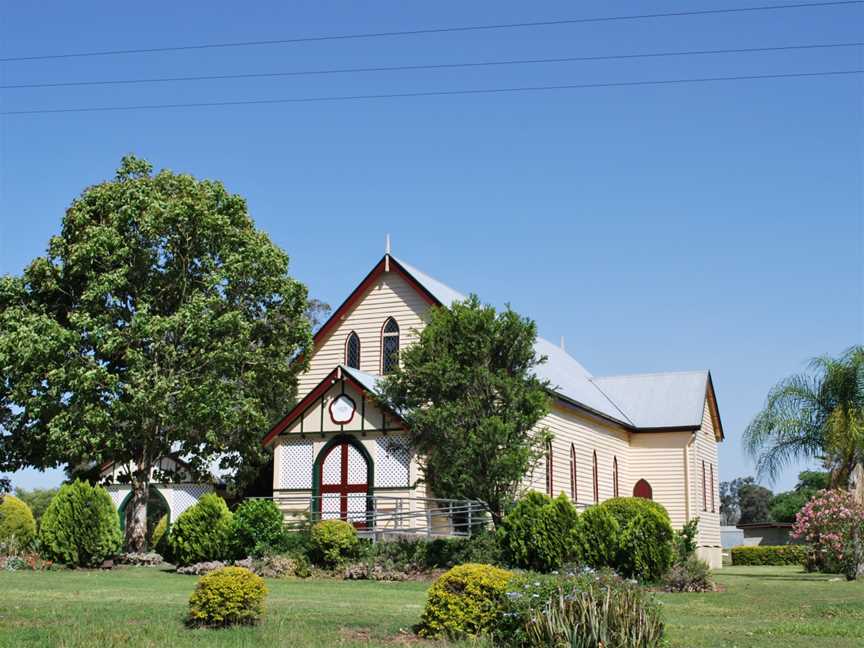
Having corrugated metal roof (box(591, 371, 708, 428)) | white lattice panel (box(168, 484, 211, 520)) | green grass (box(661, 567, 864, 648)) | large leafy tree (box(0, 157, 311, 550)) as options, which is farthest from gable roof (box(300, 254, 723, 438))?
green grass (box(661, 567, 864, 648))

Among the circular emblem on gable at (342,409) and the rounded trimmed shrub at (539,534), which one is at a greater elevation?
the circular emblem on gable at (342,409)

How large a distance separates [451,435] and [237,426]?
27.5 feet

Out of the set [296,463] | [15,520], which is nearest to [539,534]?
[296,463]

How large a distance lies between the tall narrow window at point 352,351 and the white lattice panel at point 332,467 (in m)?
5.89

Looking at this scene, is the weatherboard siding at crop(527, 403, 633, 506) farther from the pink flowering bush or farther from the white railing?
the pink flowering bush

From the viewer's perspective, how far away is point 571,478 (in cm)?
4059

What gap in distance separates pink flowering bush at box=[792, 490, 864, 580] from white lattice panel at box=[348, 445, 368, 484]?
1314 cm

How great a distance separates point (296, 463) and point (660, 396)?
23679 millimetres

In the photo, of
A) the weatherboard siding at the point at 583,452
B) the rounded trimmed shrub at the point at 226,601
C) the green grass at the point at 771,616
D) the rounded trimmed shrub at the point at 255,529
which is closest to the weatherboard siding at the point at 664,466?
the weatherboard siding at the point at 583,452

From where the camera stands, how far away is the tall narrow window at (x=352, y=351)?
37531mm

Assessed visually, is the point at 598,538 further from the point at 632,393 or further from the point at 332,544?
the point at 632,393

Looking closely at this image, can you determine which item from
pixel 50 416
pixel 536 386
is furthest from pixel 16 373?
pixel 536 386

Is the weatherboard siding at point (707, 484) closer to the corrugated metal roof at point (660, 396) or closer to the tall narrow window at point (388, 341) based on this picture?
the corrugated metal roof at point (660, 396)

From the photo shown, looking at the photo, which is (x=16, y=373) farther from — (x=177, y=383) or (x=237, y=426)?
(x=237, y=426)
